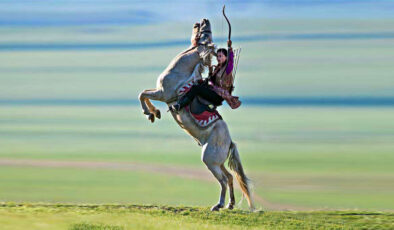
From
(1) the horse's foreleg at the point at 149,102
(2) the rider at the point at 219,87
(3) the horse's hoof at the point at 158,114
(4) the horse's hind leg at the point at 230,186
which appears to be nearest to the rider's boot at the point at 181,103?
(2) the rider at the point at 219,87

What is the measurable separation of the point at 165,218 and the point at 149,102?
1781 millimetres

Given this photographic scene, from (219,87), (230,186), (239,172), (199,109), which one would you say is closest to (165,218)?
(230,186)

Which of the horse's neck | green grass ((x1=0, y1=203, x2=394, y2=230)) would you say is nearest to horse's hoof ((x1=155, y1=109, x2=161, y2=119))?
the horse's neck

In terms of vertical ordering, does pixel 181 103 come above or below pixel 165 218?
above

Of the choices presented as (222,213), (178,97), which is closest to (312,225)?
(222,213)

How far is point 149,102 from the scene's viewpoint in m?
10.3

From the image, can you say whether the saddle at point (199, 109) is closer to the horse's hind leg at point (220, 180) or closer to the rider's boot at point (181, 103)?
the rider's boot at point (181, 103)

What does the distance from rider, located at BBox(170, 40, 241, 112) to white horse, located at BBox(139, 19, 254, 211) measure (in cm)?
13

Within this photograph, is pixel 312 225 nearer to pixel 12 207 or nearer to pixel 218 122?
pixel 218 122

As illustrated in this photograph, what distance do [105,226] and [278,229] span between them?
7.21 ft

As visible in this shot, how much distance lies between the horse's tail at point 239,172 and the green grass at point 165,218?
395 millimetres

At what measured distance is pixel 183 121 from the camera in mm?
9938

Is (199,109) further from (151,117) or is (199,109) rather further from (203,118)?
(151,117)

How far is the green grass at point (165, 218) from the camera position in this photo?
904cm
